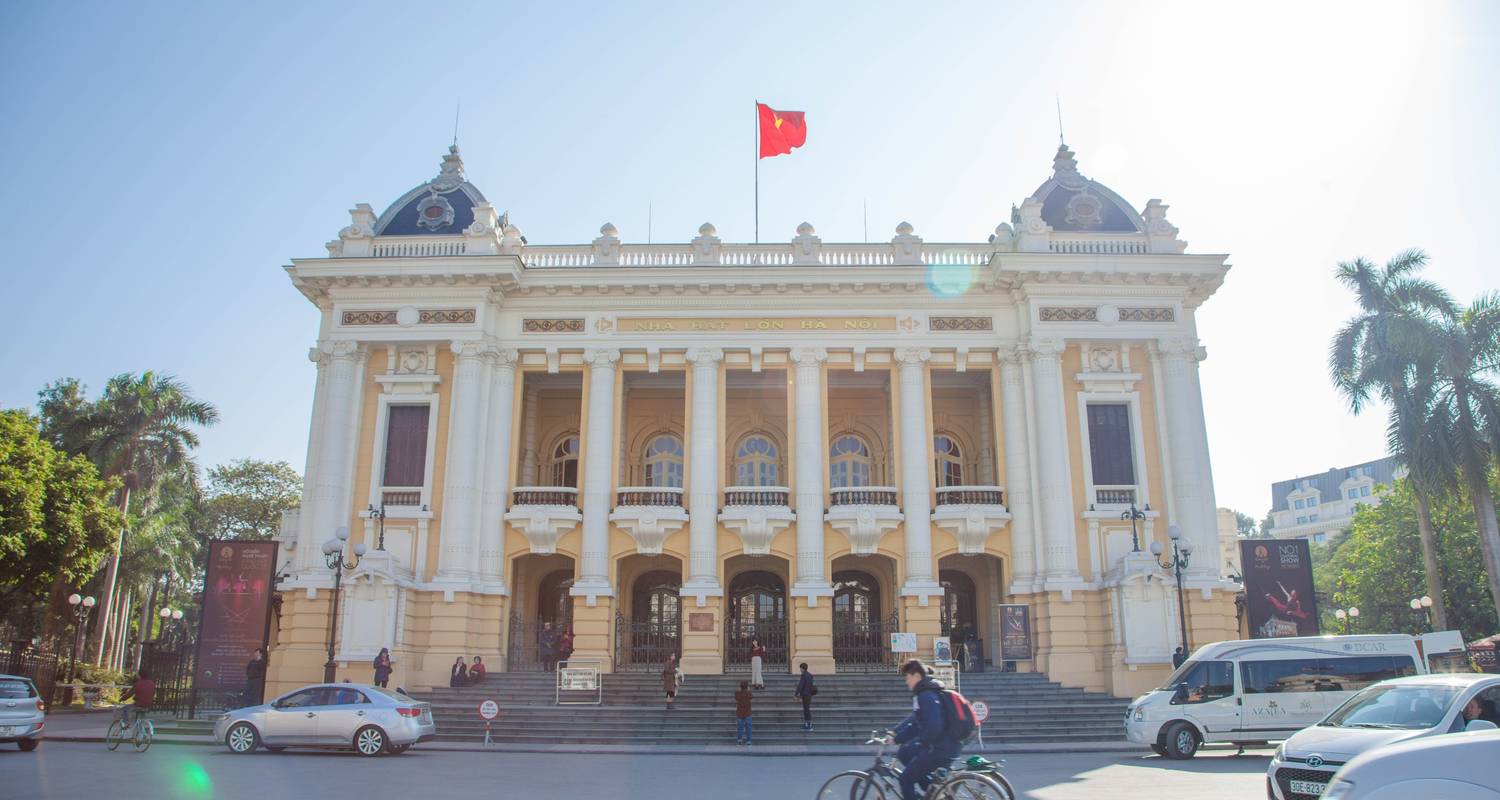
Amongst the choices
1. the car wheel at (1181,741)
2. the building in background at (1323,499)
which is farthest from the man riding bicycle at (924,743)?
the building in background at (1323,499)

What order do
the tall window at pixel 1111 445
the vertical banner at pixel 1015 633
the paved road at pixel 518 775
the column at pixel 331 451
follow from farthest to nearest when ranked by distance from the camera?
the tall window at pixel 1111 445 → the column at pixel 331 451 → the vertical banner at pixel 1015 633 → the paved road at pixel 518 775

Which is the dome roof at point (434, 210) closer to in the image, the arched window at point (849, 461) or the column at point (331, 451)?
the column at point (331, 451)

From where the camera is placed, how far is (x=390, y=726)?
17734mm

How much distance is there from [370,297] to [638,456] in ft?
32.9

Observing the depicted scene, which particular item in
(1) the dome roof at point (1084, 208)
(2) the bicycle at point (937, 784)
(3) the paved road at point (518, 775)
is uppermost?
(1) the dome roof at point (1084, 208)

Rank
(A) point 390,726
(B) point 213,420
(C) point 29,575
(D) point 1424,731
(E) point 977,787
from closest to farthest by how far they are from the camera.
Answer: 1. (E) point 977,787
2. (D) point 1424,731
3. (A) point 390,726
4. (C) point 29,575
5. (B) point 213,420

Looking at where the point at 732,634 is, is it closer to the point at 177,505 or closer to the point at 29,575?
the point at 29,575

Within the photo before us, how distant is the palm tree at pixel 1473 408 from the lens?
28641 millimetres

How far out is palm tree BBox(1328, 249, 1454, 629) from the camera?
2927 centimetres

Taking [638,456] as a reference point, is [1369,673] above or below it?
below

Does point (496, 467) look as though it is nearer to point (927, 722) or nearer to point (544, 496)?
point (544, 496)

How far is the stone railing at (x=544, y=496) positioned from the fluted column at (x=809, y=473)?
6.65m

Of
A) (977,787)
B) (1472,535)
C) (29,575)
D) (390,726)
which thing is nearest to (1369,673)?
(977,787)

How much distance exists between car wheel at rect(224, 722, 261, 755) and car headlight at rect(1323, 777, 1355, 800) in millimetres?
17270
